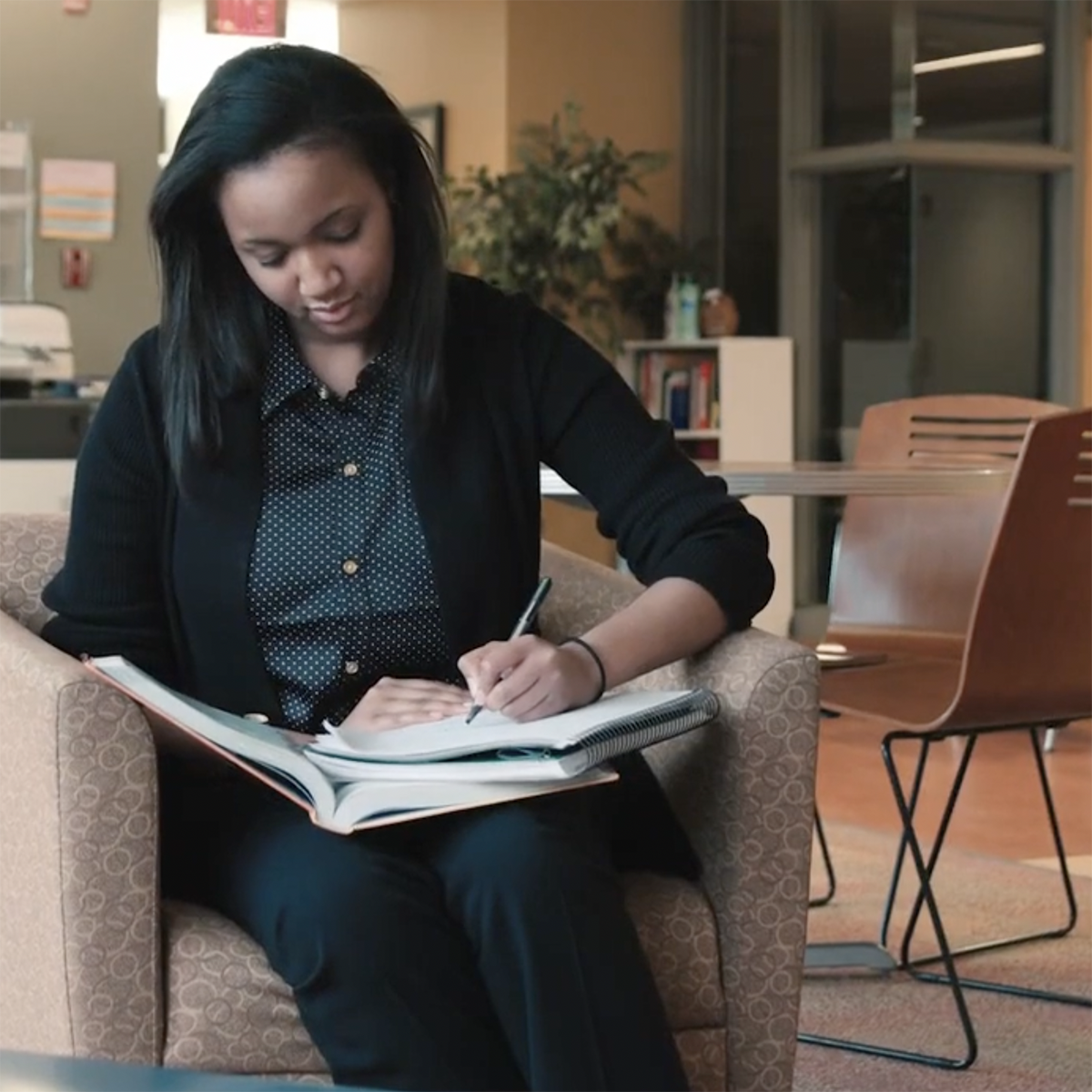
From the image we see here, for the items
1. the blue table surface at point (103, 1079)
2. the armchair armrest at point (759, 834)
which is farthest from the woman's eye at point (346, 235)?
the blue table surface at point (103, 1079)

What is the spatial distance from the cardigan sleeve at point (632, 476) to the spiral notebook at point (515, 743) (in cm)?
19

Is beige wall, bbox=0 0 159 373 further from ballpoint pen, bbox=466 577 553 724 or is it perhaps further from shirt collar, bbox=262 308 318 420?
ballpoint pen, bbox=466 577 553 724

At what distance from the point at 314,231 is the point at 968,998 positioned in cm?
162

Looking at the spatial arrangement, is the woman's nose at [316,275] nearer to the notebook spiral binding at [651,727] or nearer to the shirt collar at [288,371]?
the shirt collar at [288,371]

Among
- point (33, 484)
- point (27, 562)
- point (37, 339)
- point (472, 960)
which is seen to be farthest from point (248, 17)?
point (472, 960)

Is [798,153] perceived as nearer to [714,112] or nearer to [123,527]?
[714,112]

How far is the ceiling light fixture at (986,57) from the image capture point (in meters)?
7.96

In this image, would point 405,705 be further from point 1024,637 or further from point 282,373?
point 1024,637

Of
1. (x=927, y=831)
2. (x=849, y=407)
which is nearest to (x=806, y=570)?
(x=849, y=407)

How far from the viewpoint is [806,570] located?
8031 millimetres

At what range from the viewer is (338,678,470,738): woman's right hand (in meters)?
1.78

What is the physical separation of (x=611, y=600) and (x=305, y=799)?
0.68 meters

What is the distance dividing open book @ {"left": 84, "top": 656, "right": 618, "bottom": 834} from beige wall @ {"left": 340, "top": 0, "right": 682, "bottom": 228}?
6.55 meters

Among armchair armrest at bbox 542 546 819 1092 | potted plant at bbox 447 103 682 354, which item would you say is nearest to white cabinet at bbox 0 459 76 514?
armchair armrest at bbox 542 546 819 1092
